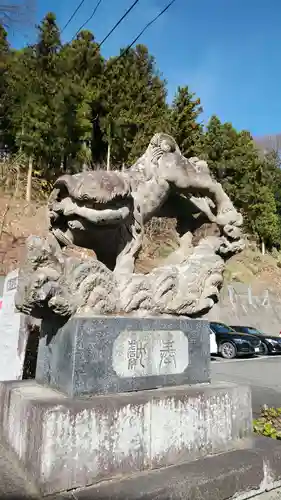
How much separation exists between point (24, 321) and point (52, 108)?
1415cm

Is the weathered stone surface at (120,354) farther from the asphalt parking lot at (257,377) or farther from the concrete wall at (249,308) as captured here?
the concrete wall at (249,308)

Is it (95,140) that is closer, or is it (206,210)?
(206,210)

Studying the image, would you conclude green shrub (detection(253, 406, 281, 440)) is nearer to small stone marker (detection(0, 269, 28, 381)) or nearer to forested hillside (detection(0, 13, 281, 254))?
small stone marker (detection(0, 269, 28, 381))

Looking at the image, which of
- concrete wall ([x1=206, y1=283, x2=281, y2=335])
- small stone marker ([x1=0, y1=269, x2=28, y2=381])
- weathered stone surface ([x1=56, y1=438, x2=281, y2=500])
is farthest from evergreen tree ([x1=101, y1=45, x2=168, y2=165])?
weathered stone surface ([x1=56, y1=438, x2=281, y2=500])

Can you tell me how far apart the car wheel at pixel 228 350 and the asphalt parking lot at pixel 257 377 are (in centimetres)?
165

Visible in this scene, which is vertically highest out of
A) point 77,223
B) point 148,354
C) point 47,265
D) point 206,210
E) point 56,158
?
point 56,158

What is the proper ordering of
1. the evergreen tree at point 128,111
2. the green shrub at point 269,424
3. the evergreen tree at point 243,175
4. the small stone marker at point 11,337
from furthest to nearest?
the evergreen tree at point 243,175, the evergreen tree at point 128,111, the small stone marker at point 11,337, the green shrub at point 269,424

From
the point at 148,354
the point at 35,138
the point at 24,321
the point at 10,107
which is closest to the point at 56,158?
the point at 35,138

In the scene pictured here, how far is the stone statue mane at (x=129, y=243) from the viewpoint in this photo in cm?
249

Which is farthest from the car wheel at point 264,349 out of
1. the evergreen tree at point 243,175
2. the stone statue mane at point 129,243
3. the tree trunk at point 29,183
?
the evergreen tree at point 243,175

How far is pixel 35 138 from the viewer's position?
16422 millimetres

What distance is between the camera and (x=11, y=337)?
16.5 ft

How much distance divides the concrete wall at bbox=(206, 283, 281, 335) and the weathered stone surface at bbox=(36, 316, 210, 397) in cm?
1686

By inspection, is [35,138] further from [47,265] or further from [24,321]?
[47,265]
